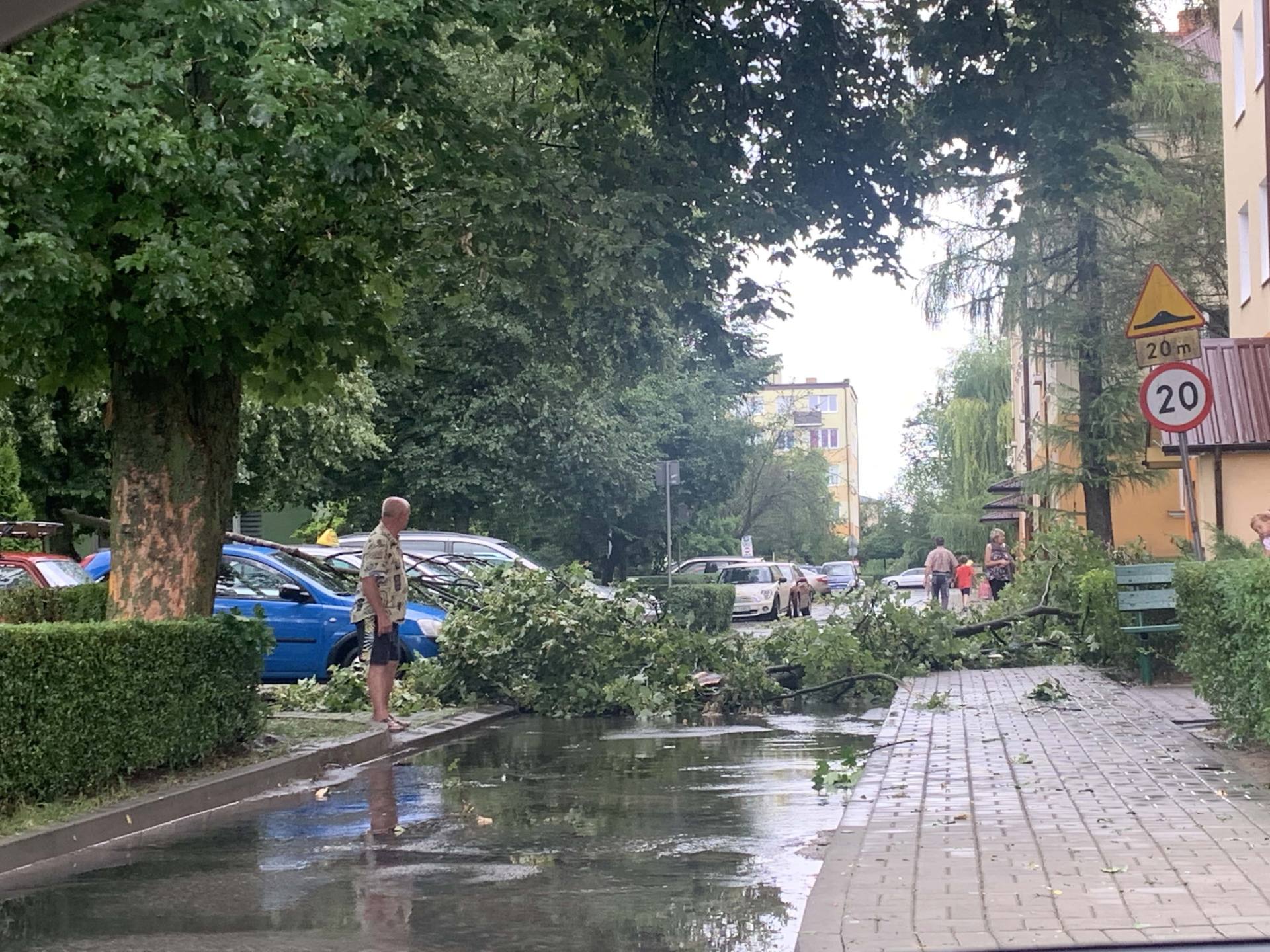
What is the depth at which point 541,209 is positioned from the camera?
12.0 meters

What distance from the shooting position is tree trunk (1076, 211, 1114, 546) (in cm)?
2619

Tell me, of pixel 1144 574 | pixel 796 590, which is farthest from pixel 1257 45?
pixel 796 590

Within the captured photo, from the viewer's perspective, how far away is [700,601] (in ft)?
99.4

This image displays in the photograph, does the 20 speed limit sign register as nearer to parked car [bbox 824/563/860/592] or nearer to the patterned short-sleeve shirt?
the patterned short-sleeve shirt

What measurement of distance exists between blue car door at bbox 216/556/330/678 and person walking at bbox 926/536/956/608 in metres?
20.5

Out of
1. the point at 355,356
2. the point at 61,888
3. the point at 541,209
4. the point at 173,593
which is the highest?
the point at 541,209

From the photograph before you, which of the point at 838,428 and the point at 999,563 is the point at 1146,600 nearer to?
the point at 999,563

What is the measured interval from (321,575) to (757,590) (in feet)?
71.4

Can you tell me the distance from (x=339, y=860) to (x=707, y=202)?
680 cm

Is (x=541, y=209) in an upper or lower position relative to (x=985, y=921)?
upper

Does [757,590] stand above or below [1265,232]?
below

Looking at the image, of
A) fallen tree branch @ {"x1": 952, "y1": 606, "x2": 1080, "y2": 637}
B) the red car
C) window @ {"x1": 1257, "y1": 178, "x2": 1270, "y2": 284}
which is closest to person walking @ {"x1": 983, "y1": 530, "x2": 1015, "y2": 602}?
window @ {"x1": 1257, "y1": 178, "x2": 1270, "y2": 284}

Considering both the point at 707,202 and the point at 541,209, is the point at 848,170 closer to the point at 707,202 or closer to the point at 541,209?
the point at 707,202

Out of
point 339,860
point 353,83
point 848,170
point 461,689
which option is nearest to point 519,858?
point 339,860
